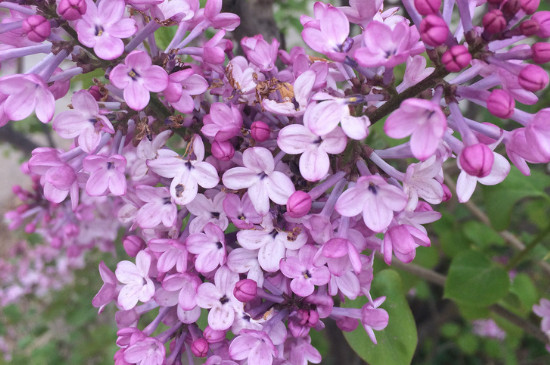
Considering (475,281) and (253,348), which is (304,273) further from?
(475,281)

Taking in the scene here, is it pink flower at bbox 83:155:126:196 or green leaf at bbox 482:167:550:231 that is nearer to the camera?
pink flower at bbox 83:155:126:196

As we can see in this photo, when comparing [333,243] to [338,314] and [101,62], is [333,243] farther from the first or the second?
[101,62]

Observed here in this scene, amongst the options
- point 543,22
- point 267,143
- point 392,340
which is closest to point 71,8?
point 267,143

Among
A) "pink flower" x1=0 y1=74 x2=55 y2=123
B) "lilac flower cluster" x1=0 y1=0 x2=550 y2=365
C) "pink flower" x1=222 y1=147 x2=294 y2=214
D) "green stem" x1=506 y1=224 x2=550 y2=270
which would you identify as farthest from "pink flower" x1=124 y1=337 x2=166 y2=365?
"green stem" x1=506 y1=224 x2=550 y2=270

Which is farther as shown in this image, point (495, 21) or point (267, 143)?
point (267, 143)

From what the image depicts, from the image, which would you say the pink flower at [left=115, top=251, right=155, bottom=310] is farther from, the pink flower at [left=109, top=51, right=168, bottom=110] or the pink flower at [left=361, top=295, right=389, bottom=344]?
the pink flower at [left=361, top=295, right=389, bottom=344]

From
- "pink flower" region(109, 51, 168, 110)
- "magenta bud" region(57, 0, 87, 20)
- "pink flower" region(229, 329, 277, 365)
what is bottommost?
"pink flower" region(229, 329, 277, 365)

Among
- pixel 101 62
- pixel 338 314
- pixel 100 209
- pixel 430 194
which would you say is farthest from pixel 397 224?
pixel 100 209
